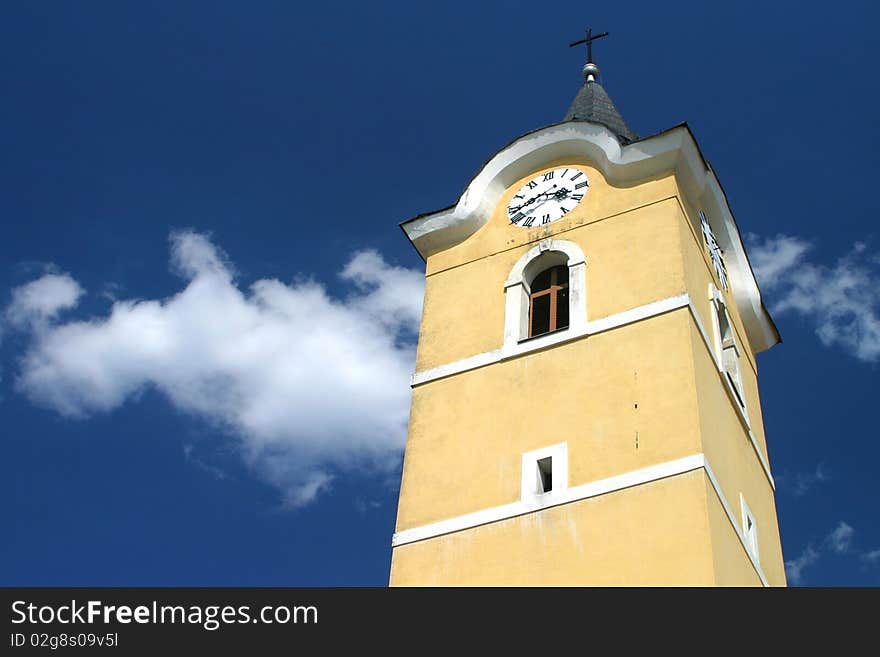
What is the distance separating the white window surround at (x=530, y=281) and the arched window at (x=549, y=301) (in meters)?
0.11

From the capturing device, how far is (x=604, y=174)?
78.6ft

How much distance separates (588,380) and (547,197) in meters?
4.87

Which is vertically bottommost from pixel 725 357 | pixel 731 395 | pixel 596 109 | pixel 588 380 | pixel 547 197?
pixel 588 380

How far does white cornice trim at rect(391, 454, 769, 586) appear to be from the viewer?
1855 cm

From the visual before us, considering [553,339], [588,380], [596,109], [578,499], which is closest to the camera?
[578,499]

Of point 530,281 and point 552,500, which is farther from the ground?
point 530,281

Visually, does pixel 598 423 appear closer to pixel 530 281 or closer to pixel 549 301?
pixel 549 301

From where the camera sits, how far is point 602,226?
22969mm

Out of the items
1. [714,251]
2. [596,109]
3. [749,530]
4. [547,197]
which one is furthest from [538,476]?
[596,109]

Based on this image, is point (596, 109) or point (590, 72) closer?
point (596, 109)

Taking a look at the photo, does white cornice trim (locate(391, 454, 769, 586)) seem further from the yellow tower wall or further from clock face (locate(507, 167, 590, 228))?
clock face (locate(507, 167, 590, 228))

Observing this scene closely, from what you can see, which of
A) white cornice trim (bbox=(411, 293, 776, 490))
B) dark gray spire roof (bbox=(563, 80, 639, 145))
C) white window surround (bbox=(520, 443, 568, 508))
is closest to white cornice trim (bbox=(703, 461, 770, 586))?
white window surround (bbox=(520, 443, 568, 508))

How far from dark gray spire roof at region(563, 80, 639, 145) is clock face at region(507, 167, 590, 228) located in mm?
3504

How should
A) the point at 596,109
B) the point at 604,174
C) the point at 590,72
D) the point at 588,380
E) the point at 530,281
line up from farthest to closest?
1. the point at 590,72
2. the point at 596,109
3. the point at 604,174
4. the point at 530,281
5. the point at 588,380
